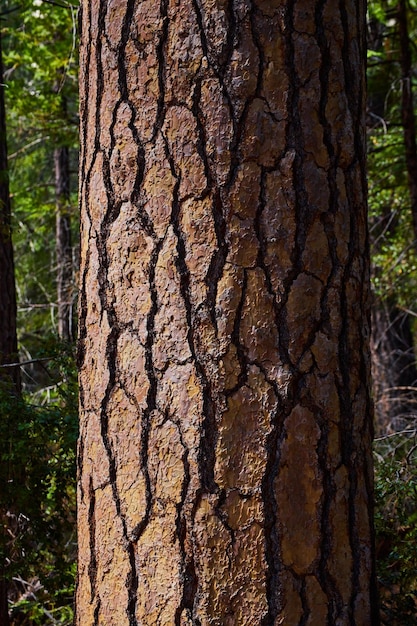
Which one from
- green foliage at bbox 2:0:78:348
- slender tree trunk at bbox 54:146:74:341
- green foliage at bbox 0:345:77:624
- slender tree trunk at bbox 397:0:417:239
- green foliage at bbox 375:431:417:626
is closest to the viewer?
green foliage at bbox 375:431:417:626

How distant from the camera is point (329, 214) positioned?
1726mm

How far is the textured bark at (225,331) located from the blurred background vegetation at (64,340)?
111 centimetres

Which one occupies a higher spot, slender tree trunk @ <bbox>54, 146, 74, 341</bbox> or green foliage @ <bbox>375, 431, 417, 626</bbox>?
slender tree trunk @ <bbox>54, 146, 74, 341</bbox>

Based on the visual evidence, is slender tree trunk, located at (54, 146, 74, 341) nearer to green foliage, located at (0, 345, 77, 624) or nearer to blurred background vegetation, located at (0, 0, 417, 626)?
blurred background vegetation, located at (0, 0, 417, 626)

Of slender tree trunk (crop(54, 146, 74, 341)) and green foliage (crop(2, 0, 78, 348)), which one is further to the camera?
slender tree trunk (crop(54, 146, 74, 341))

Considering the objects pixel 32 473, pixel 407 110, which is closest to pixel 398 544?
pixel 32 473

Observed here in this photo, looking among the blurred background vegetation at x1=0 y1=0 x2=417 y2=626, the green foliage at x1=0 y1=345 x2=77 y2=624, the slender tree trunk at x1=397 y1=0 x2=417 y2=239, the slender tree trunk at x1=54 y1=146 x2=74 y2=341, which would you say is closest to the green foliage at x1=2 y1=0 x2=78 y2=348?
the blurred background vegetation at x1=0 y1=0 x2=417 y2=626

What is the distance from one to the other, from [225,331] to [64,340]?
203 cm

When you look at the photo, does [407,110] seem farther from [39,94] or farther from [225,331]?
[225,331]

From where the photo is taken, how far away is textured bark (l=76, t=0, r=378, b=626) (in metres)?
1.60

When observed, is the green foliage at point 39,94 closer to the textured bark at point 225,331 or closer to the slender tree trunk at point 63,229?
the slender tree trunk at point 63,229

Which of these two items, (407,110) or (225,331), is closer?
(225,331)

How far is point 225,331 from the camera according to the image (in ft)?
5.33

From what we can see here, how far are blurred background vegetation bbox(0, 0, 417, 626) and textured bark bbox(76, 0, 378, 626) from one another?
1.11 m
